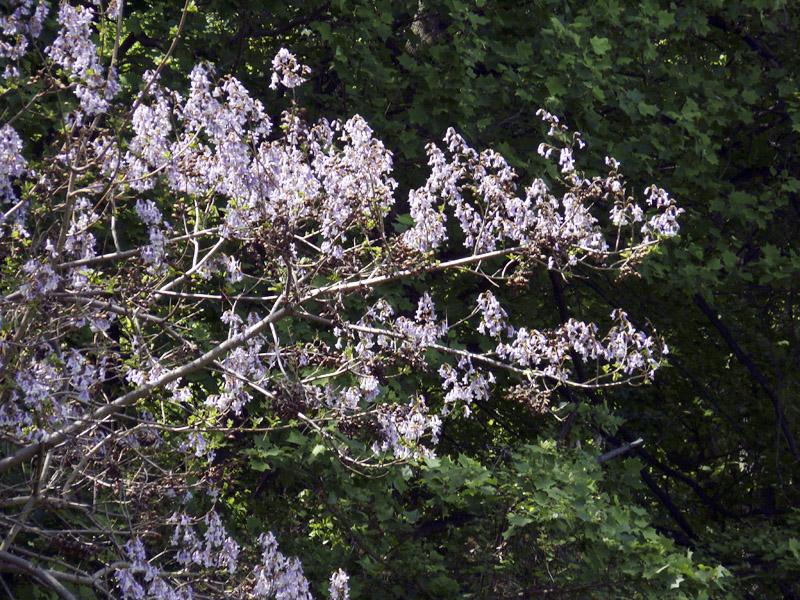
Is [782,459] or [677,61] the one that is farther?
[782,459]

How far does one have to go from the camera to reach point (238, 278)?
500 cm

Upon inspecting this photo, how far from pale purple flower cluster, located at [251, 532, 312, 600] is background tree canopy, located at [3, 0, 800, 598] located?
432 millimetres

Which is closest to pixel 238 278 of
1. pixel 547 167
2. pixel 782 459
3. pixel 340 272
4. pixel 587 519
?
pixel 340 272

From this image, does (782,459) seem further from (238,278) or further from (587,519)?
(238,278)

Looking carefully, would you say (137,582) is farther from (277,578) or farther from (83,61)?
(83,61)

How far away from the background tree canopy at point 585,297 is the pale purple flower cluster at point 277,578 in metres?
0.43

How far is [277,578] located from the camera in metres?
5.51

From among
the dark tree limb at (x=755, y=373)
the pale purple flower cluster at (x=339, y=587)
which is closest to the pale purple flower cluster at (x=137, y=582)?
the pale purple flower cluster at (x=339, y=587)

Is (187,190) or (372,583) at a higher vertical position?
(187,190)

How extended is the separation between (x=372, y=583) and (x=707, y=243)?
3.86m

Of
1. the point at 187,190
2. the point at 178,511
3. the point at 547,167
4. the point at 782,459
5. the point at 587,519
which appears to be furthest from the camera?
the point at 782,459

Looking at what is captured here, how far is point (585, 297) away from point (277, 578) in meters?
5.59

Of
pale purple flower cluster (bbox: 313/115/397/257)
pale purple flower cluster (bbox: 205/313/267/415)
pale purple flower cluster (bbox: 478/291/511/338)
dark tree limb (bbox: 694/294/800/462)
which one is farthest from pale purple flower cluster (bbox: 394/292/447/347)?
dark tree limb (bbox: 694/294/800/462)

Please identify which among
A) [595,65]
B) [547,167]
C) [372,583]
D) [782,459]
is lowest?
[782,459]
